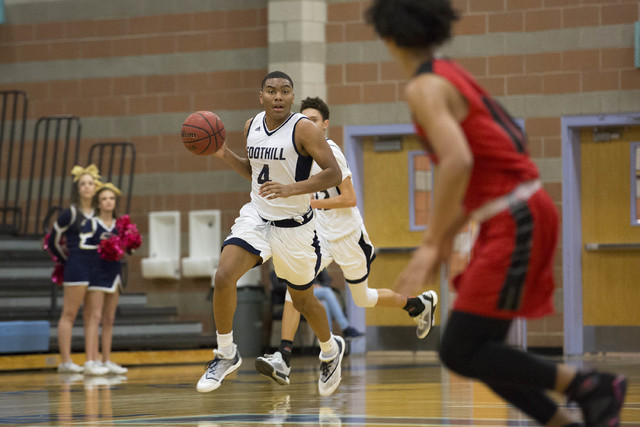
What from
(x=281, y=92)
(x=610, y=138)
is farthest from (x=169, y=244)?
(x=281, y=92)

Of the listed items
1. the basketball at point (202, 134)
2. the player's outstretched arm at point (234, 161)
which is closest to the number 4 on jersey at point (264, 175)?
the player's outstretched arm at point (234, 161)

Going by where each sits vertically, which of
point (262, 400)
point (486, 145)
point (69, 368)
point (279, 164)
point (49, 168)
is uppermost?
point (49, 168)

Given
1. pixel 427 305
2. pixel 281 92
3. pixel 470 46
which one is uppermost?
pixel 470 46

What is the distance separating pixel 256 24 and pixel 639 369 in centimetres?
573

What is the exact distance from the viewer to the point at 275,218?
566cm

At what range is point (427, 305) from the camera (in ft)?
23.0

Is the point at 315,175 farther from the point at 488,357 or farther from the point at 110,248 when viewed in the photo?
the point at 110,248

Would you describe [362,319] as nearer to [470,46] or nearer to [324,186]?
[470,46]

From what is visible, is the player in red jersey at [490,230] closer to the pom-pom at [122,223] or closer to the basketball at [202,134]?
the basketball at [202,134]

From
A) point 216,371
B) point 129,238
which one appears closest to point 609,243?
point 129,238

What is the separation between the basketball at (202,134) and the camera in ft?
18.8

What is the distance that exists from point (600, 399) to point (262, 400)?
3.18 meters

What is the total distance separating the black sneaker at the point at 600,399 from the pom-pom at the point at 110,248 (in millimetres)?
6098

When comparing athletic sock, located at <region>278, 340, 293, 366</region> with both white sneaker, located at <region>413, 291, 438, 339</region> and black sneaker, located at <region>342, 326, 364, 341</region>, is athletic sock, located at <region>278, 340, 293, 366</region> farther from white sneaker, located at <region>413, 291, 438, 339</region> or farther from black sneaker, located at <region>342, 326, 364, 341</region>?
black sneaker, located at <region>342, 326, 364, 341</region>
